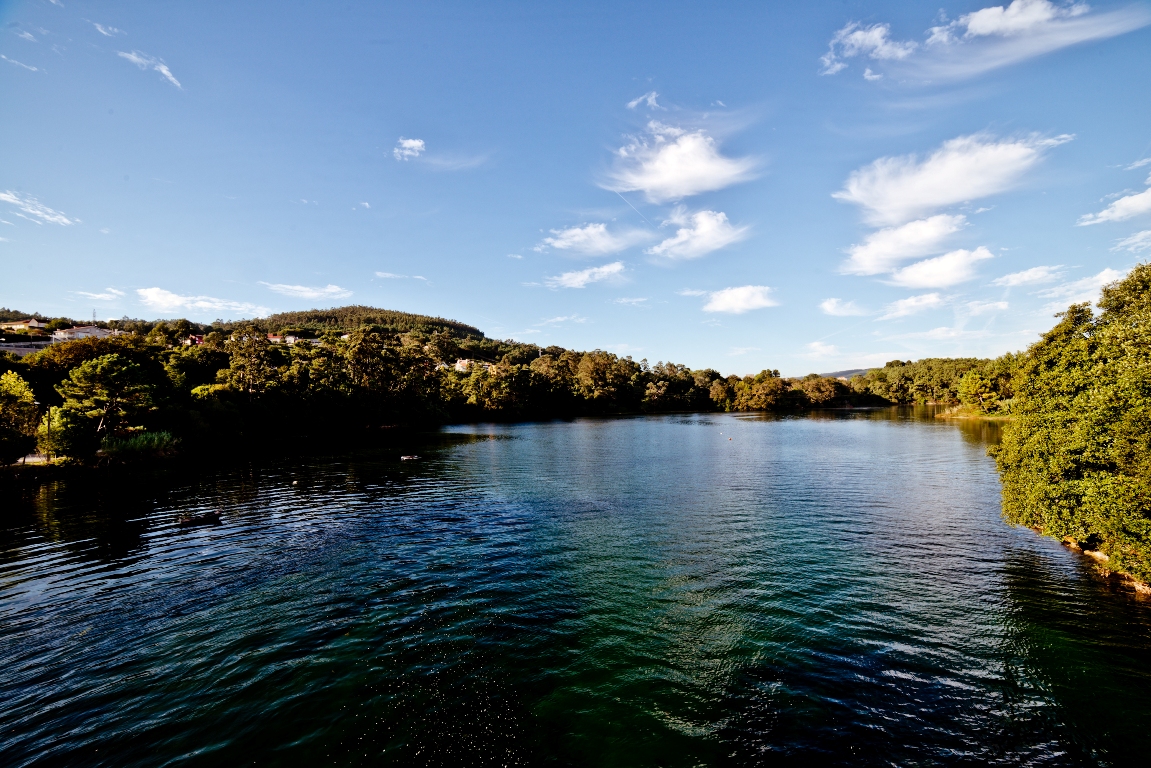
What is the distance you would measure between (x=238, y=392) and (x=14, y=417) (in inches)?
1492

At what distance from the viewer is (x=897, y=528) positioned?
94.9 ft

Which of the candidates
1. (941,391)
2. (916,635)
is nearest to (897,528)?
(916,635)

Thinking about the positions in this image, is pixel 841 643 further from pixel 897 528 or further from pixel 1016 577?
pixel 897 528

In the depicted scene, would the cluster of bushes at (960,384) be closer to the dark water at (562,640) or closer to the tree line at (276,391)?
the tree line at (276,391)

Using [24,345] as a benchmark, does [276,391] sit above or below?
below

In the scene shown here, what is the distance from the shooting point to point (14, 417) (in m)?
42.5

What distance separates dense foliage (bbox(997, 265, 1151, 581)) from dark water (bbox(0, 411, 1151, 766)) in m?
2.57

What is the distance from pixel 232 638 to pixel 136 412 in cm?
5391

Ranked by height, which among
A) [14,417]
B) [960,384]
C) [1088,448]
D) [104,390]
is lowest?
[1088,448]

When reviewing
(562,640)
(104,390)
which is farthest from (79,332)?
(562,640)

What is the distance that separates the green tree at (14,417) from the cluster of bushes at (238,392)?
0.11m

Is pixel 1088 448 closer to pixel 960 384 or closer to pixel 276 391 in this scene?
pixel 276 391

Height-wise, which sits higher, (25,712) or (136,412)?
(136,412)

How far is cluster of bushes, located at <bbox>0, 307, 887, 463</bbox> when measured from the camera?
4619 centimetres
